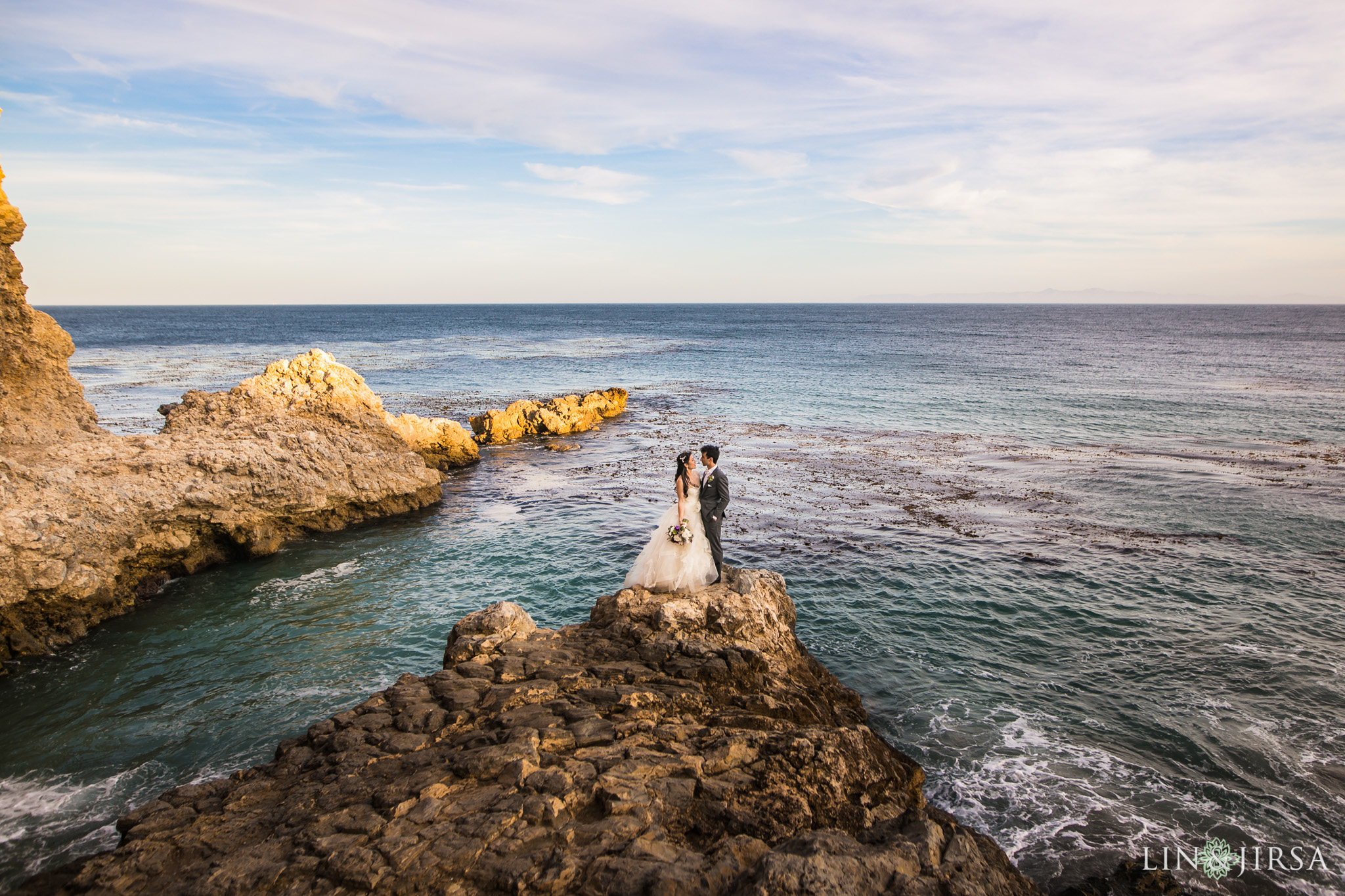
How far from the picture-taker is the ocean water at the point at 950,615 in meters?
9.45

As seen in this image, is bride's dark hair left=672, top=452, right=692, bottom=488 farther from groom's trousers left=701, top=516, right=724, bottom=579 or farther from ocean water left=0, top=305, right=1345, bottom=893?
ocean water left=0, top=305, right=1345, bottom=893

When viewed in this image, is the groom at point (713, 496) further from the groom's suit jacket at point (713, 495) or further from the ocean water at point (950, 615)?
the ocean water at point (950, 615)

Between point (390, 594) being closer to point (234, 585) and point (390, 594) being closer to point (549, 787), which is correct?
point (234, 585)

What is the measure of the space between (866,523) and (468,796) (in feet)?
52.5

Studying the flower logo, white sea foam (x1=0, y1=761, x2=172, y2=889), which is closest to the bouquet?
the flower logo

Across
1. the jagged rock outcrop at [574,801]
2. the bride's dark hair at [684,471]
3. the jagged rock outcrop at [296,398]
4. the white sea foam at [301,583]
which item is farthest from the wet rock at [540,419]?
the jagged rock outcrop at [574,801]

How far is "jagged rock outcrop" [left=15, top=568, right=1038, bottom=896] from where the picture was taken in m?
5.69

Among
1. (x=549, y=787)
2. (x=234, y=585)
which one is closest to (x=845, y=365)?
(x=234, y=585)

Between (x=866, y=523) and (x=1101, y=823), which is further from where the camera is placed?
(x=866, y=523)

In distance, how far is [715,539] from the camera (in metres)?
12.0

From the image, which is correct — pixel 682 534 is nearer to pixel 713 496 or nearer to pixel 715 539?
pixel 715 539

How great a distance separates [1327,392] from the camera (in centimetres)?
4459

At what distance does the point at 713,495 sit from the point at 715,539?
0.87 m

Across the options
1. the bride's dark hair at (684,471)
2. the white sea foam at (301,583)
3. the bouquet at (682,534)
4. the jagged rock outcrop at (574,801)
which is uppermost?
the bride's dark hair at (684,471)
